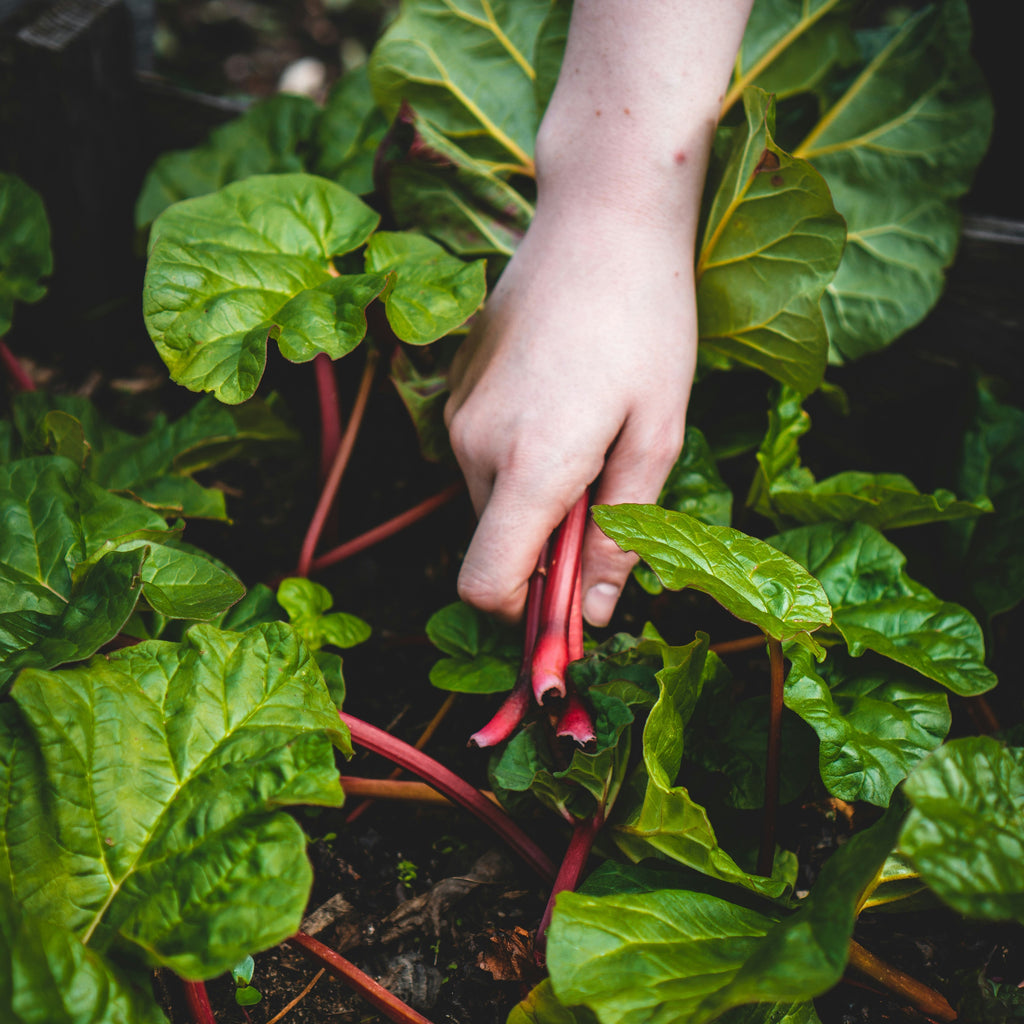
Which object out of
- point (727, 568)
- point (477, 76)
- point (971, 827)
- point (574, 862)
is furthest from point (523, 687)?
point (477, 76)

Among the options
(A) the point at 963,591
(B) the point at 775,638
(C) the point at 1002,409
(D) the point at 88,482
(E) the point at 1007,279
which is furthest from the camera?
(E) the point at 1007,279

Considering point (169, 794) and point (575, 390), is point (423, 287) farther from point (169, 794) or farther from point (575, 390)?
point (169, 794)

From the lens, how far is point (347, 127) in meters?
1.67

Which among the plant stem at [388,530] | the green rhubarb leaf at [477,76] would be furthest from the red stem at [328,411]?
the green rhubarb leaf at [477,76]

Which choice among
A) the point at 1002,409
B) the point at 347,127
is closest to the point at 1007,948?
the point at 1002,409

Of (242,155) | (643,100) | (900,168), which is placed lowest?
(242,155)

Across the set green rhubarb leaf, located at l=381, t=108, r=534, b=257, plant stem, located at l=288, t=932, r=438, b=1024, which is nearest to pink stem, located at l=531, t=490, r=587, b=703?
plant stem, located at l=288, t=932, r=438, b=1024

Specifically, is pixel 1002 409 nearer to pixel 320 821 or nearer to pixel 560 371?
pixel 560 371

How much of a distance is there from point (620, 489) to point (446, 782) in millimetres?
474

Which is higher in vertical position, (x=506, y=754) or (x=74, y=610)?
(x=74, y=610)

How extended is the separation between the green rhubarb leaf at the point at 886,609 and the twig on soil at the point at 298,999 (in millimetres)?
819

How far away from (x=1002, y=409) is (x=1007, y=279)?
32 centimetres

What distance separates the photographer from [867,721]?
1.02 meters

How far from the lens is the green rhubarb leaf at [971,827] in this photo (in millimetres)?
691
